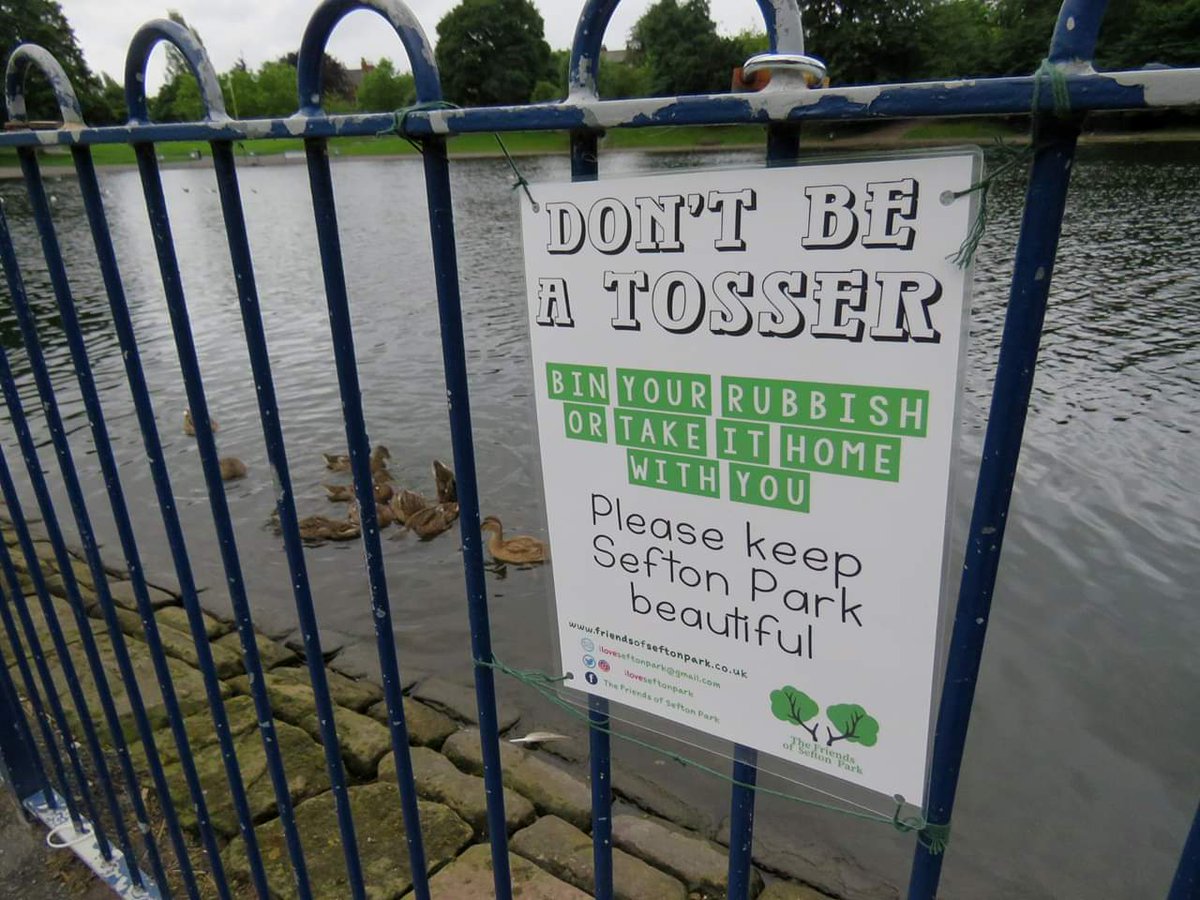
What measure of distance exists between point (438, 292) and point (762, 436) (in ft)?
1.88

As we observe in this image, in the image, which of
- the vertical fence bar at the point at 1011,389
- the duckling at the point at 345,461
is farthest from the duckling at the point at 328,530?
the vertical fence bar at the point at 1011,389

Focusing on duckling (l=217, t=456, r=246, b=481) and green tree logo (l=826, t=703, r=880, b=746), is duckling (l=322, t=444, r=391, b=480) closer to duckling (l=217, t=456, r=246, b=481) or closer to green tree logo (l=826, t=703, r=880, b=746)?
duckling (l=217, t=456, r=246, b=481)

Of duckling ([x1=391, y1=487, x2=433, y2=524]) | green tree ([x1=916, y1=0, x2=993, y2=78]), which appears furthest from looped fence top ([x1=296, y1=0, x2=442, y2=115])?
green tree ([x1=916, y1=0, x2=993, y2=78])

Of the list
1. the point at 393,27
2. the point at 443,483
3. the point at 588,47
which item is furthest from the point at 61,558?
the point at 443,483

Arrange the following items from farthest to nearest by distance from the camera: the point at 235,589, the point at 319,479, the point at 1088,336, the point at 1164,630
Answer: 1. the point at 1088,336
2. the point at 319,479
3. the point at 1164,630
4. the point at 235,589

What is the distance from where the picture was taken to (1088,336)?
12.0m

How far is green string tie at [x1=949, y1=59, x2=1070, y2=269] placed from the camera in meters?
0.83

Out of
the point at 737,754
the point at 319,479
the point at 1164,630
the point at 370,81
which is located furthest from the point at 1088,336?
the point at 370,81

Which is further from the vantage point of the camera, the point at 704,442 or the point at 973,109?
the point at 704,442

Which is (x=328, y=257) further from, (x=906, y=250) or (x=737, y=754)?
(x=737, y=754)

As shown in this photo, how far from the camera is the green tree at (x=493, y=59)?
7094 cm

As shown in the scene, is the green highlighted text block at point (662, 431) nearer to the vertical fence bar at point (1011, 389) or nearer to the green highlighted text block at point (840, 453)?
the green highlighted text block at point (840, 453)

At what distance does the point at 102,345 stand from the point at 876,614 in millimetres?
15981

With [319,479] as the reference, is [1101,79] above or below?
above
